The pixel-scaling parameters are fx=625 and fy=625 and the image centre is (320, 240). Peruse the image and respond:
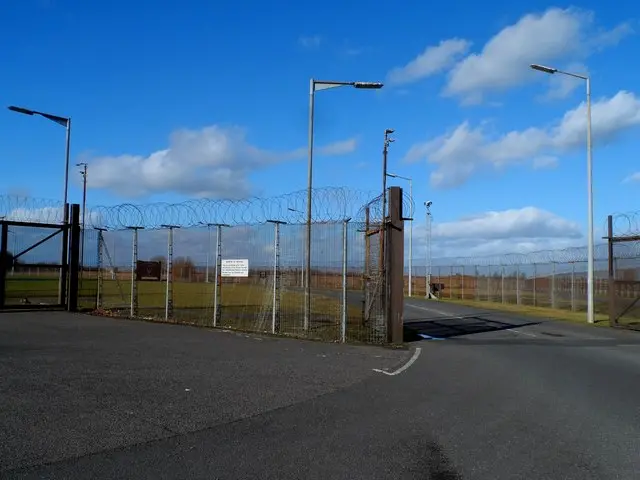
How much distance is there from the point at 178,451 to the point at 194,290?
44.7ft

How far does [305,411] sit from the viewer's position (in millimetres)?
7891

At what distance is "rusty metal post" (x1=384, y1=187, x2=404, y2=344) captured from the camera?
50.4 ft

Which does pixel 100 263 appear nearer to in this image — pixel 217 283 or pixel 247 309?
pixel 217 283

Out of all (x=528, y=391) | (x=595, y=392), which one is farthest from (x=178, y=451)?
(x=595, y=392)

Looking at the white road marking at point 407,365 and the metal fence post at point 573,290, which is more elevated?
the metal fence post at point 573,290

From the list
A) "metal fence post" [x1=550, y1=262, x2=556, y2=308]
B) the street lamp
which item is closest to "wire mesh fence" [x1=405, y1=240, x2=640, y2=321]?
"metal fence post" [x1=550, y1=262, x2=556, y2=308]

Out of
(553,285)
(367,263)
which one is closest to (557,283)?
(553,285)

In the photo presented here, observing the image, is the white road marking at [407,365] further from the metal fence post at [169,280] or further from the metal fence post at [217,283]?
the metal fence post at [169,280]

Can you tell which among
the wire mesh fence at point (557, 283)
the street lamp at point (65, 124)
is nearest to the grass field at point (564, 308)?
the wire mesh fence at point (557, 283)

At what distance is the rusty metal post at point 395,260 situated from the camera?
15352mm

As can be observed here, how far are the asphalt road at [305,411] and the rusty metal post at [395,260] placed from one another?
1.41 meters

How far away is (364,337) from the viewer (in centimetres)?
1627

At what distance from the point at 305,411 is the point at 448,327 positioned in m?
14.9

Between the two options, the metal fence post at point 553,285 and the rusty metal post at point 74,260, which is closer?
the rusty metal post at point 74,260
